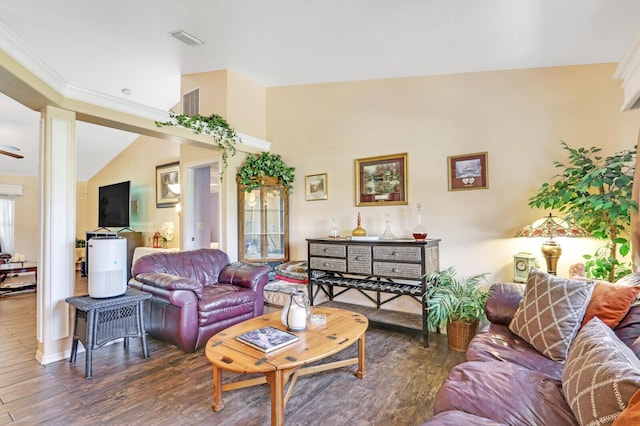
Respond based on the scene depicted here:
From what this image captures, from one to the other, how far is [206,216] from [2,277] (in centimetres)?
381

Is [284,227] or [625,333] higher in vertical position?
[284,227]

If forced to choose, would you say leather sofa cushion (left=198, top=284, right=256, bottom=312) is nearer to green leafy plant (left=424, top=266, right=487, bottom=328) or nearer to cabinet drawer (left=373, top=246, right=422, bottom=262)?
cabinet drawer (left=373, top=246, right=422, bottom=262)

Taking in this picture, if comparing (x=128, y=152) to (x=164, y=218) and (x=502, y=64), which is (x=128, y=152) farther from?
(x=502, y=64)

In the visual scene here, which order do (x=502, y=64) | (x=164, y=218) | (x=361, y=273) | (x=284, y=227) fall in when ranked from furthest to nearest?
(x=164, y=218)
(x=284, y=227)
(x=361, y=273)
(x=502, y=64)

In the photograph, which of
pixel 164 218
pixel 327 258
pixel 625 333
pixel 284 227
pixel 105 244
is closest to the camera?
pixel 625 333

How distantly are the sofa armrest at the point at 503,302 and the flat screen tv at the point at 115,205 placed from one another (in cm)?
679

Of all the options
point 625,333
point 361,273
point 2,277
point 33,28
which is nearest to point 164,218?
point 2,277

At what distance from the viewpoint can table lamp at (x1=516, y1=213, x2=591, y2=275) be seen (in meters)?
2.48

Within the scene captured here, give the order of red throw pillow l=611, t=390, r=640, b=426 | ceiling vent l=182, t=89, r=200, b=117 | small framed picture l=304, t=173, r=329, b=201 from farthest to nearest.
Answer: ceiling vent l=182, t=89, r=200, b=117 < small framed picture l=304, t=173, r=329, b=201 < red throw pillow l=611, t=390, r=640, b=426

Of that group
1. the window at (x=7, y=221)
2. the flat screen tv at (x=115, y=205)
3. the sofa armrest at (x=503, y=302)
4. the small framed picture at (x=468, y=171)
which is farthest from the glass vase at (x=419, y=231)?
the window at (x=7, y=221)

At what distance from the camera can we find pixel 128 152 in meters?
7.21

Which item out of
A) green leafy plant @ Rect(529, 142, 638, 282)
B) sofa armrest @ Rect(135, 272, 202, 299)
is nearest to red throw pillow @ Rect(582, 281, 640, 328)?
green leafy plant @ Rect(529, 142, 638, 282)

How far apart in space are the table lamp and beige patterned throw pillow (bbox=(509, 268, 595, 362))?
723 millimetres

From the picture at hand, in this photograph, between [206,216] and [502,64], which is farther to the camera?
[206,216]
